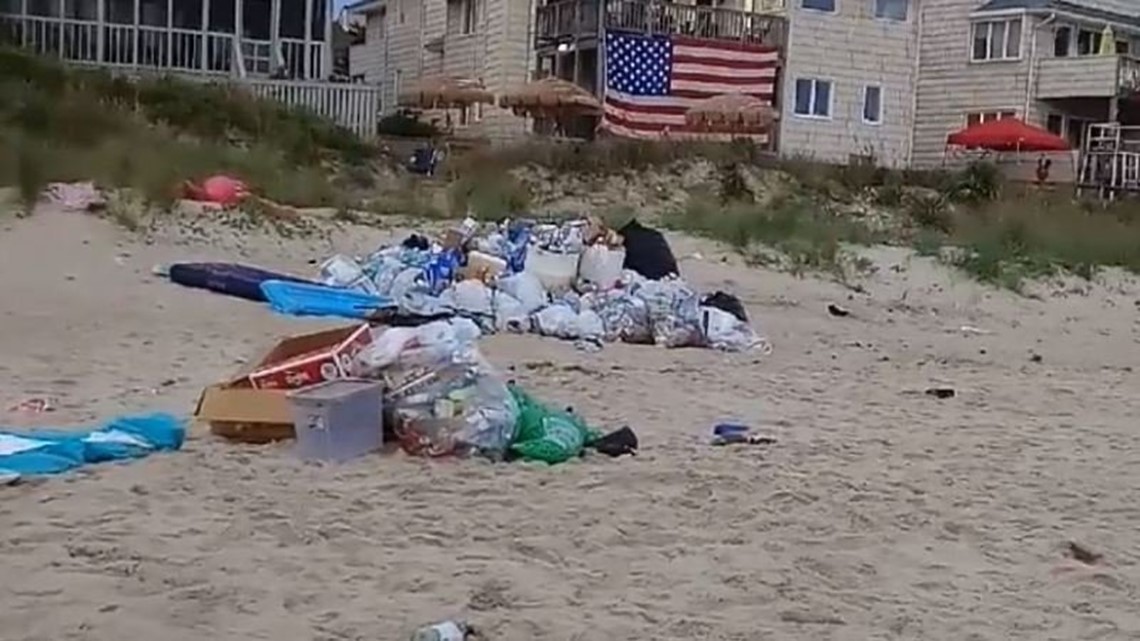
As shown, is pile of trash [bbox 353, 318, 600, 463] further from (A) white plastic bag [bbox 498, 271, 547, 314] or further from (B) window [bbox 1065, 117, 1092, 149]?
(B) window [bbox 1065, 117, 1092, 149]

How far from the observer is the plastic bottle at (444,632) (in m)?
3.83

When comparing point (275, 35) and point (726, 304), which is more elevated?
point (275, 35)

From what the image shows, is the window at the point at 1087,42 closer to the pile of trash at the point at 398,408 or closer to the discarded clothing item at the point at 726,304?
the discarded clothing item at the point at 726,304

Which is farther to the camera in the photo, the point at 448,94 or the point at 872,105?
the point at 872,105

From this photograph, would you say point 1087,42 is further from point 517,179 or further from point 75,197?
point 75,197

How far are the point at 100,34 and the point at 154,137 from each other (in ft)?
24.4

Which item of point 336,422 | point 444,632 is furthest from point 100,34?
point 444,632

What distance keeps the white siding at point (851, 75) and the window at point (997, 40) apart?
2.35m

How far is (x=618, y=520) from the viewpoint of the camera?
209 inches

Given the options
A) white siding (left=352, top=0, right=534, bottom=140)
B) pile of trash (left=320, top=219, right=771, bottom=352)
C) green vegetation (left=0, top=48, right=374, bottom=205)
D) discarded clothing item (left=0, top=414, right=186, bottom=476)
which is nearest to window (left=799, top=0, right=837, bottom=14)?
white siding (left=352, top=0, right=534, bottom=140)

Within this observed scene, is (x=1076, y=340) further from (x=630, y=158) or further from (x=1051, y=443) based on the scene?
(x=630, y=158)

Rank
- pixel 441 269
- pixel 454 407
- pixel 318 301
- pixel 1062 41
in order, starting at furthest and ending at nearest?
pixel 1062 41, pixel 441 269, pixel 318 301, pixel 454 407

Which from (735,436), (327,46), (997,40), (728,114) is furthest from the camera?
(997,40)

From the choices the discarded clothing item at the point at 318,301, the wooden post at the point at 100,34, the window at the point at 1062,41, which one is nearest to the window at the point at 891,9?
the window at the point at 1062,41
